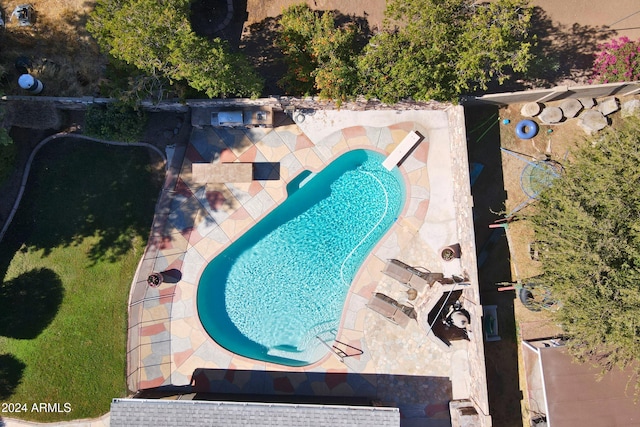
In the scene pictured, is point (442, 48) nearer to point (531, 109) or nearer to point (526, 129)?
point (531, 109)

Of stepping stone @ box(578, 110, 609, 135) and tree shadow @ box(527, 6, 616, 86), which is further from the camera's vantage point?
tree shadow @ box(527, 6, 616, 86)

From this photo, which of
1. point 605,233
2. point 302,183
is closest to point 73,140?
point 302,183

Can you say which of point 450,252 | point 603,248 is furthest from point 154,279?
point 603,248

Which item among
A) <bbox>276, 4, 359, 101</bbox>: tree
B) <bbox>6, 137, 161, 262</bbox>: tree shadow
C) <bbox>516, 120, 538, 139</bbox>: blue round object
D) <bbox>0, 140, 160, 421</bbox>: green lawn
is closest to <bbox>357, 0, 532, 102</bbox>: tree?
<bbox>276, 4, 359, 101</bbox>: tree

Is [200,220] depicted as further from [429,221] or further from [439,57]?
[439,57]

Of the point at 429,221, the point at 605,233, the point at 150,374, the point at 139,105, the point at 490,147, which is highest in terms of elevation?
the point at 139,105

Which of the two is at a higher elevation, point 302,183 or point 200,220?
point 302,183

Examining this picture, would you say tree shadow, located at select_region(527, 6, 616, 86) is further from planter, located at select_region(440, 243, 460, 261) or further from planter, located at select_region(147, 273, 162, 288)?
planter, located at select_region(147, 273, 162, 288)
